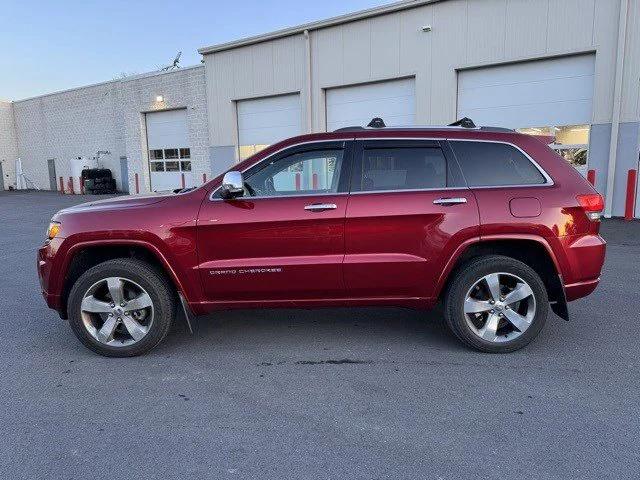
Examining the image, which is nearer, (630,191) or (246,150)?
(630,191)

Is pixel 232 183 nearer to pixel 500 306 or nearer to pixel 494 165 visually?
pixel 494 165

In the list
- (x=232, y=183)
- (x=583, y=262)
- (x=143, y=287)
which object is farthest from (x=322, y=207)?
(x=583, y=262)

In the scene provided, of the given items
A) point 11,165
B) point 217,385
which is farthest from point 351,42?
point 11,165

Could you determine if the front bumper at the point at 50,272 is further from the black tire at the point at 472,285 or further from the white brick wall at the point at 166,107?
the white brick wall at the point at 166,107

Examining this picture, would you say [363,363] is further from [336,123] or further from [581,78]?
[336,123]

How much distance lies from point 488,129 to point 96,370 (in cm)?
380

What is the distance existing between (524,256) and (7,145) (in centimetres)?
3649

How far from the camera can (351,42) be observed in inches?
586

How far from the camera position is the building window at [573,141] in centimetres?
1200

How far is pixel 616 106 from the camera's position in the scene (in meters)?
11.2

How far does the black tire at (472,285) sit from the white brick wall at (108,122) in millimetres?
17500

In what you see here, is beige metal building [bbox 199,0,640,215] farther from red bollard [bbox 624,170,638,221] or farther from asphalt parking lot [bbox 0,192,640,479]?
asphalt parking lot [bbox 0,192,640,479]

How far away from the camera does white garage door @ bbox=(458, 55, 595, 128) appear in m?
11.8

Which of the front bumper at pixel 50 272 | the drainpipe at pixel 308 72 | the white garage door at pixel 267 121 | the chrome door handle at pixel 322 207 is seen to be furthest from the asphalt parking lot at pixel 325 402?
the white garage door at pixel 267 121
